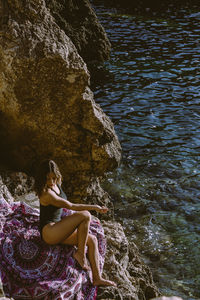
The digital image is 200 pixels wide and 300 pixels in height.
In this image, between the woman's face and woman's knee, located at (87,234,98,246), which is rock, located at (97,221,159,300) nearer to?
woman's knee, located at (87,234,98,246)

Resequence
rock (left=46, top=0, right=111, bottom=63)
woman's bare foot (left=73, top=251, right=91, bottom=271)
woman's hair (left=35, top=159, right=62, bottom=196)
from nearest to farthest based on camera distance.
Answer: woman's bare foot (left=73, top=251, right=91, bottom=271), woman's hair (left=35, top=159, right=62, bottom=196), rock (left=46, top=0, right=111, bottom=63)

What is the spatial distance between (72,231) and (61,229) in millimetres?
172

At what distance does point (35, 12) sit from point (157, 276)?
551 cm

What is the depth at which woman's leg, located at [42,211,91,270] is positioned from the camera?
18.7 feet

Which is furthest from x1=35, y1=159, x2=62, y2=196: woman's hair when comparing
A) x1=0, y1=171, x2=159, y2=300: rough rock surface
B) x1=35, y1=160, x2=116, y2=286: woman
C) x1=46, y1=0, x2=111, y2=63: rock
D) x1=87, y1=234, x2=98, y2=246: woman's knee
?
x1=46, y1=0, x2=111, y2=63: rock

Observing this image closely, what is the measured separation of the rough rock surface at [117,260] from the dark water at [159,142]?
3.34 ft

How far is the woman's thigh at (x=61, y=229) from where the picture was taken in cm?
568

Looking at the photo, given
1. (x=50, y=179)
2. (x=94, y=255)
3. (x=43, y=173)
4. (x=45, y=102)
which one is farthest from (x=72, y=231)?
(x=45, y=102)

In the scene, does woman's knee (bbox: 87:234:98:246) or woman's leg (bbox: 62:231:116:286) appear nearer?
woman's leg (bbox: 62:231:116:286)

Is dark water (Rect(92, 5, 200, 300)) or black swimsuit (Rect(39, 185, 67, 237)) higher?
black swimsuit (Rect(39, 185, 67, 237))

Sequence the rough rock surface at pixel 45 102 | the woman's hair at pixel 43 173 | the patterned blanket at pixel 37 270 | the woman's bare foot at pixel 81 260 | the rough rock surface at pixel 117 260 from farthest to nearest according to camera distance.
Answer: the rough rock surface at pixel 45 102 < the rough rock surface at pixel 117 260 < the woman's hair at pixel 43 173 < the woman's bare foot at pixel 81 260 < the patterned blanket at pixel 37 270

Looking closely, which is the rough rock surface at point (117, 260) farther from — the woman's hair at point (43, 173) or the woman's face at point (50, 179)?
the woman's face at point (50, 179)

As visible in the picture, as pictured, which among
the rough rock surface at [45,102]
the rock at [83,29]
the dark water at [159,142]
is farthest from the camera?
the rock at [83,29]

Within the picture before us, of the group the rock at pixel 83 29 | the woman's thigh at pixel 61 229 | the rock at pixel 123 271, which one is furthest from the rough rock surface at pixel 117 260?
the rock at pixel 83 29
